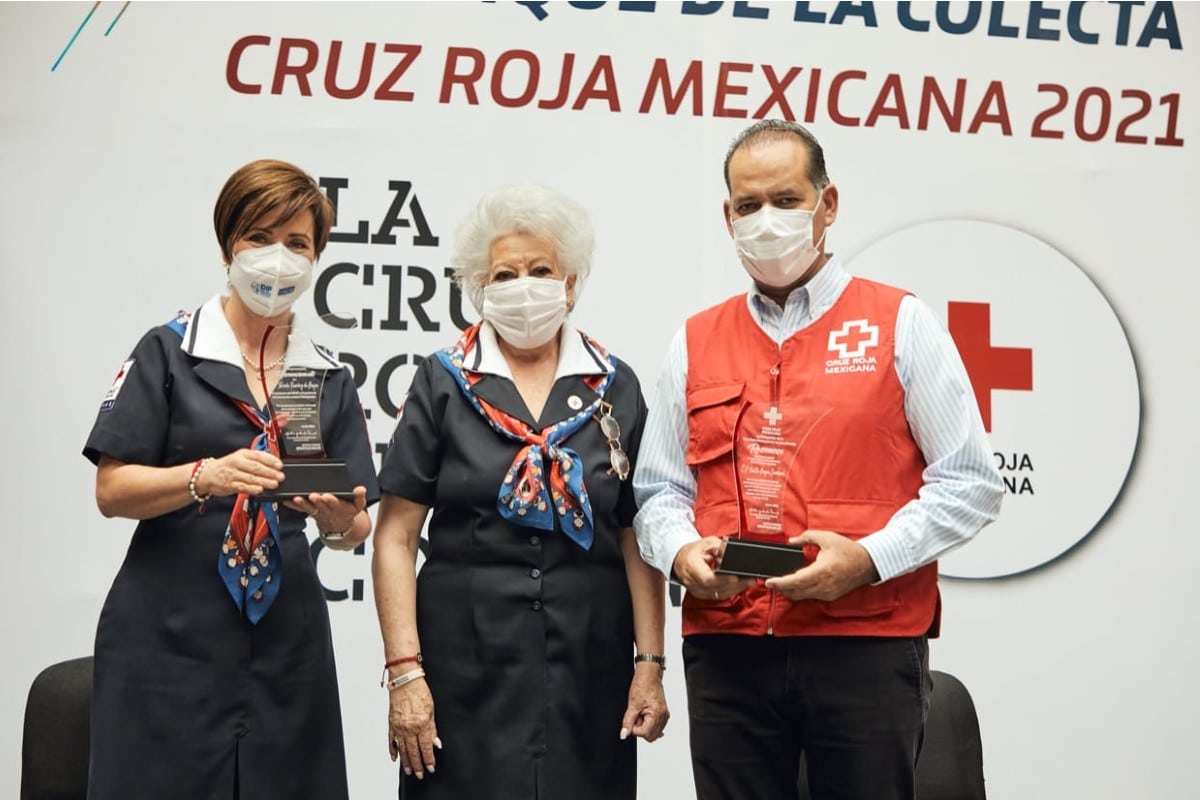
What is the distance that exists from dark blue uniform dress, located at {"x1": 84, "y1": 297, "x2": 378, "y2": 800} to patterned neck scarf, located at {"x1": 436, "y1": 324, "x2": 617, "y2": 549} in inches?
15.1

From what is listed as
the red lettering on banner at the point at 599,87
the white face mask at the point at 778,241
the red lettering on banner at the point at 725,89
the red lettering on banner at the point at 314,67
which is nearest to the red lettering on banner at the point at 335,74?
the red lettering on banner at the point at 314,67

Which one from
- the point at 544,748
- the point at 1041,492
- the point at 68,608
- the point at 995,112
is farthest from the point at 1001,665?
the point at 68,608

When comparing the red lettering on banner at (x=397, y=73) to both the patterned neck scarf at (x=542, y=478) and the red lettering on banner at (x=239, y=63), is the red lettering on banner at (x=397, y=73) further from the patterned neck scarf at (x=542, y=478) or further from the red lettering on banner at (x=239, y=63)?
the patterned neck scarf at (x=542, y=478)

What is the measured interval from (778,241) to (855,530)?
0.48 m

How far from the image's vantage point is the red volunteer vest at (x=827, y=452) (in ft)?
6.24

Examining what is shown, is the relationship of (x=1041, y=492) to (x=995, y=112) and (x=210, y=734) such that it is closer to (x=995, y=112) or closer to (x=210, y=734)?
(x=995, y=112)

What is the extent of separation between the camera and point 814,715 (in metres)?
1.89

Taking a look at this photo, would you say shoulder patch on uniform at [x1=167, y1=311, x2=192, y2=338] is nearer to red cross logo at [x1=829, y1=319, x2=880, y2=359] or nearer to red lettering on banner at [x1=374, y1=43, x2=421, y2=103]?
red cross logo at [x1=829, y1=319, x2=880, y2=359]

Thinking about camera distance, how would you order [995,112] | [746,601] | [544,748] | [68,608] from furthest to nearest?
[995,112] < [68,608] < [544,748] < [746,601]

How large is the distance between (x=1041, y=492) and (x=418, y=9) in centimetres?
211

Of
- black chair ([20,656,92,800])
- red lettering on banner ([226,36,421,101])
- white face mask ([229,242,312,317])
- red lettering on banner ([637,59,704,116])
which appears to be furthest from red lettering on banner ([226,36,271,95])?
black chair ([20,656,92,800])

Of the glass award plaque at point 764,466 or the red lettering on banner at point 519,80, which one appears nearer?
the glass award plaque at point 764,466

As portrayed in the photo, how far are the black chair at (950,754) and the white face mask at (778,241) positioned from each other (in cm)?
114

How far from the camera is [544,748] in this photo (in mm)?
2066
